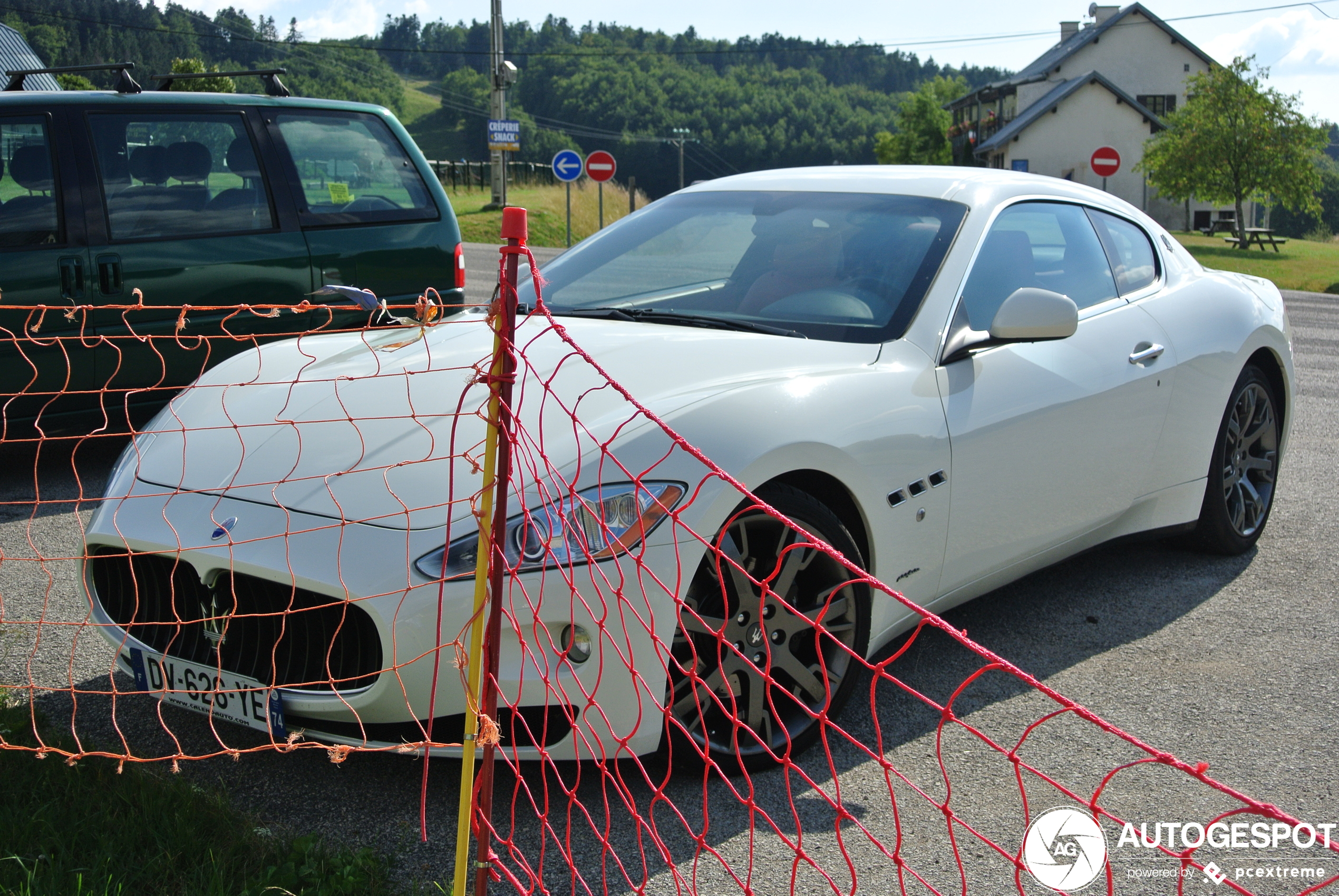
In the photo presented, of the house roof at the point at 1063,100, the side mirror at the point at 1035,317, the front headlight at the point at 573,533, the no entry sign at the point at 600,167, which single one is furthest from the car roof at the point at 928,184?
the house roof at the point at 1063,100

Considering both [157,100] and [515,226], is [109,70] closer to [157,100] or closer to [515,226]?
[157,100]

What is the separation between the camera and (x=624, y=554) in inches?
101

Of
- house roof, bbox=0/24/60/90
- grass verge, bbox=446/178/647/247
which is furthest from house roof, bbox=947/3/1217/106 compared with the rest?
house roof, bbox=0/24/60/90

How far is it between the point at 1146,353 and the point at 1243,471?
43.8 inches

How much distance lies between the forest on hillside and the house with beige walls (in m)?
11.8

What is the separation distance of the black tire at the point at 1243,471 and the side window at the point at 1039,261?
2.88ft

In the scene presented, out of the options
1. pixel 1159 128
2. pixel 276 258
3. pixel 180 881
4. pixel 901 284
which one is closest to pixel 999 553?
pixel 901 284

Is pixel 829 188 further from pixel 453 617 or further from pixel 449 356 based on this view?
pixel 453 617

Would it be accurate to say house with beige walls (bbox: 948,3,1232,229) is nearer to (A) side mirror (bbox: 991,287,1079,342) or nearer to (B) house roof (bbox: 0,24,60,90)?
(B) house roof (bbox: 0,24,60,90)

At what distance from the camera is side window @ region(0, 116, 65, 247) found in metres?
5.39

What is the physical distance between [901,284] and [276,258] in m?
3.76

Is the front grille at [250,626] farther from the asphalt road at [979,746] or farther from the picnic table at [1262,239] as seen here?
the picnic table at [1262,239]

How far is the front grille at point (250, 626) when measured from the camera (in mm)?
2611

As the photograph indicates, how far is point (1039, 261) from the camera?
403 centimetres
